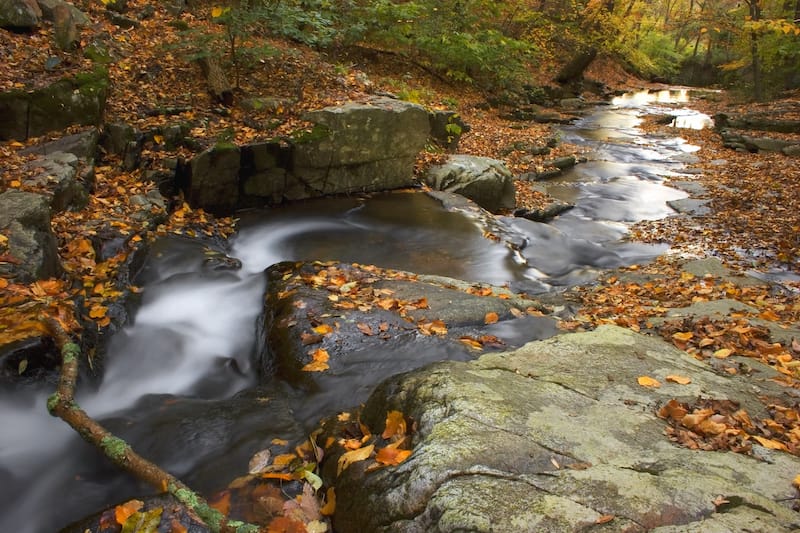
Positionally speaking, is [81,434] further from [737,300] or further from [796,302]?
[796,302]

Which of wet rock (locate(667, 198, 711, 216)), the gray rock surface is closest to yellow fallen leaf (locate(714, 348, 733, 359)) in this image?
the gray rock surface

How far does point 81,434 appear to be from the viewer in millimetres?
3150

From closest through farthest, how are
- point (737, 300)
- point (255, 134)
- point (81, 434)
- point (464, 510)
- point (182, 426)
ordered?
point (464, 510) < point (81, 434) < point (182, 426) < point (737, 300) < point (255, 134)

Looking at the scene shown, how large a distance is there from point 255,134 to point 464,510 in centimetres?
800

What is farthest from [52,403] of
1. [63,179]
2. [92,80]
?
[92,80]

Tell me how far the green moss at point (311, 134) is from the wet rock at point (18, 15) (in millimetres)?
4457

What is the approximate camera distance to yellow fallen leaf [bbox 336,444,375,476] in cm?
265

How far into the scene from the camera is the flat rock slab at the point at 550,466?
2.06 meters

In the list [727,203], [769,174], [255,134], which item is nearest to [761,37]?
[769,174]

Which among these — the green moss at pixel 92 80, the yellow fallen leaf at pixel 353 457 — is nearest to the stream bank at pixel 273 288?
the yellow fallen leaf at pixel 353 457

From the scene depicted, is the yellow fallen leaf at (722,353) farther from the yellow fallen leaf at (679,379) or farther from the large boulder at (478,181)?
the large boulder at (478,181)

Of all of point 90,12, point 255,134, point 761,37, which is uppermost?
point 761,37

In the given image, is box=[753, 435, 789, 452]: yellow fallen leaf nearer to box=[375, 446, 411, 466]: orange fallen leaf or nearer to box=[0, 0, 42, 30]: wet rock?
box=[375, 446, 411, 466]: orange fallen leaf

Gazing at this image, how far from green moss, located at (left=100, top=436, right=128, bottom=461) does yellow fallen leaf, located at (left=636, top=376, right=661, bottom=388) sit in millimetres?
3340
